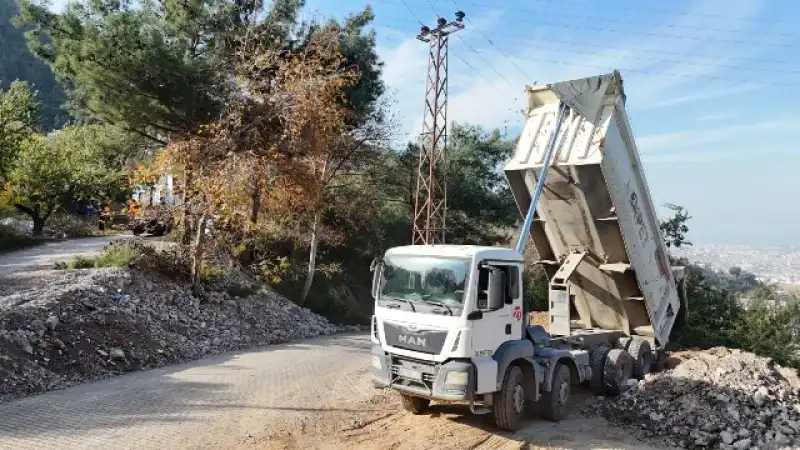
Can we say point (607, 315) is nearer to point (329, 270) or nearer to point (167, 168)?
point (167, 168)

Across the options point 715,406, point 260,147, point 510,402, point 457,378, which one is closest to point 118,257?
point 260,147

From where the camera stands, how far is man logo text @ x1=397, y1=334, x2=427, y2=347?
→ 7141mm

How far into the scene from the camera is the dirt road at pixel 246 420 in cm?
665

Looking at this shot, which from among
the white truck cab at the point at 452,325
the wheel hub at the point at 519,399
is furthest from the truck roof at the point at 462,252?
the wheel hub at the point at 519,399

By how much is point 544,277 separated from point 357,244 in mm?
14088

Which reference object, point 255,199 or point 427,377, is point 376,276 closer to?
point 427,377

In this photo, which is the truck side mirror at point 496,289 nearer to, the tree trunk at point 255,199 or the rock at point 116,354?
the rock at point 116,354

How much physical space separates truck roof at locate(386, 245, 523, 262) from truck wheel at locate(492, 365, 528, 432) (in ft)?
4.92

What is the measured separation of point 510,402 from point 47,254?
16011 millimetres

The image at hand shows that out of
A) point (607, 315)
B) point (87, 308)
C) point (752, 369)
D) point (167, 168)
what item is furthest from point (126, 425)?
point (752, 369)

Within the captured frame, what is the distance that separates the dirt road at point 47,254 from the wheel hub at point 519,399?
42.7 feet

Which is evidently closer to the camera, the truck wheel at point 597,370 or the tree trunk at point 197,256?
the truck wheel at point 597,370

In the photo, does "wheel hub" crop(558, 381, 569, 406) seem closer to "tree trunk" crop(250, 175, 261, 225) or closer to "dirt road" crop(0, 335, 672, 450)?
"dirt road" crop(0, 335, 672, 450)

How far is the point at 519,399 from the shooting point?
759 cm
